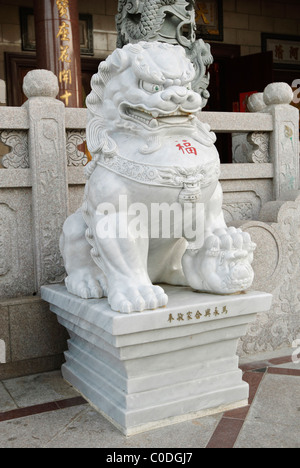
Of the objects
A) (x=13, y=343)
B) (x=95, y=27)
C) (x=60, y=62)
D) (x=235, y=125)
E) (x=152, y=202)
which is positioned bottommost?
(x=13, y=343)

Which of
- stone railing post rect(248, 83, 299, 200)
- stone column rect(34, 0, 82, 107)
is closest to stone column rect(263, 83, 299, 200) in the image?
stone railing post rect(248, 83, 299, 200)

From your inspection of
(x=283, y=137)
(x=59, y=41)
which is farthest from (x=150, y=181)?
(x=59, y=41)

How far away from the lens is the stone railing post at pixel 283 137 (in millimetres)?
3260

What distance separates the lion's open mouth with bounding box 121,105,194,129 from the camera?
6.37ft

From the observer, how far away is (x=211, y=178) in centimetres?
201

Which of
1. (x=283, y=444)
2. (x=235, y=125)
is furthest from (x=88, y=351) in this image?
(x=235, y=125)

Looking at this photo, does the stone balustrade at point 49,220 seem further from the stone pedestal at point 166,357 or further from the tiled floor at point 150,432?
the stone pedestal at point 166,357

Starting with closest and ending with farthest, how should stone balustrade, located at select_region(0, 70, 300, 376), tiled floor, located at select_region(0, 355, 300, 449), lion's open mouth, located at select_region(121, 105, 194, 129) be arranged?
tiled floor, located at select_region(0, 355, 300, 449) < lion's open mouth, located at select_region(121, 105, 194, 129) < stone balustrade, located at select_region(0, 70, 300, 376)

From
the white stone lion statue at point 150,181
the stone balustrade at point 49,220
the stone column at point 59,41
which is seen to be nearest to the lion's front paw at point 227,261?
the white stone lion statue at point 150,181

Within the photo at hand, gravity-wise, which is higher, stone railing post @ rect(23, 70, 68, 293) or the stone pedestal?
stone railing post @ rect(23, 70, 68, 293)

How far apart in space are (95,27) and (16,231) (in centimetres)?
431

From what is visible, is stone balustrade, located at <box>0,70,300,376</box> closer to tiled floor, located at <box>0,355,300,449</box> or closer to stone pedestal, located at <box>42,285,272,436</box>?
tiled floor, located at <box>0,355,300,449</box>

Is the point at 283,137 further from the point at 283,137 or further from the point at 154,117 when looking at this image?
the point at 154,117

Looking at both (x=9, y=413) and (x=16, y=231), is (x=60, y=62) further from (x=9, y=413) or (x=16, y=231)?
(x=9, y=413)
